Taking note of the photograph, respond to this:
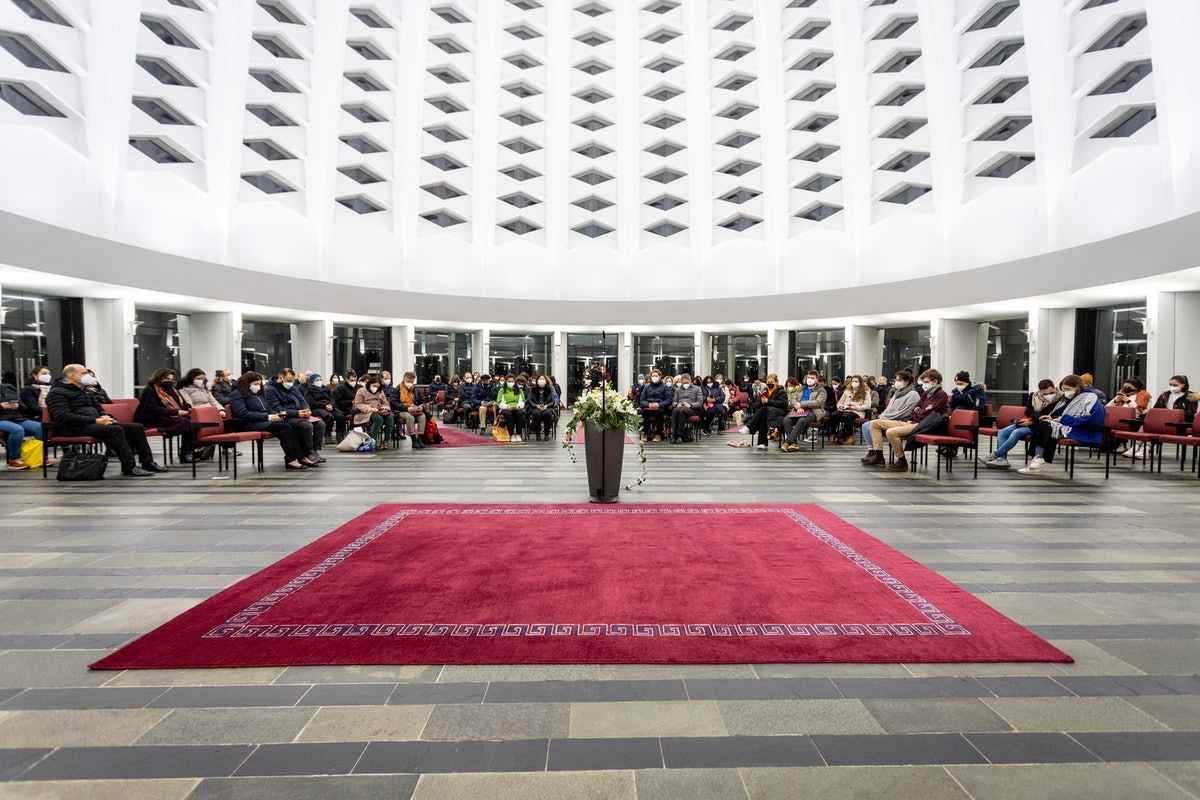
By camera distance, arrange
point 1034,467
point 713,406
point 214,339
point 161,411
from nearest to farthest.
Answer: point 1034,467, point 161,411, point 713,406, point 214,339

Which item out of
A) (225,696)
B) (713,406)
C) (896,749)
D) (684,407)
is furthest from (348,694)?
(713,406)

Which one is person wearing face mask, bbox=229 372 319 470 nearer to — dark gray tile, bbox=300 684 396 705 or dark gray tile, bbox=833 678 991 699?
dark gray tile, bbox=300 684 396 705

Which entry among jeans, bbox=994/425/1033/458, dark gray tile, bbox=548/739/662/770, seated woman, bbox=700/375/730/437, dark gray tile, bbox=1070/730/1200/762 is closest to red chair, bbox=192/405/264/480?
dark gray tile, bbox=548/739/662/770

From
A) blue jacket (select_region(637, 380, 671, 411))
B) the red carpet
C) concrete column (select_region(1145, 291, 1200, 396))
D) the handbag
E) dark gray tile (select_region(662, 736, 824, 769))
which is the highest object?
concrete column (select_region(1145, 291, 1200, 396))

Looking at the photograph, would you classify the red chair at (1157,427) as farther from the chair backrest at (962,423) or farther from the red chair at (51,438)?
the red chair at (51,438)

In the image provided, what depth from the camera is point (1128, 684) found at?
112 inches

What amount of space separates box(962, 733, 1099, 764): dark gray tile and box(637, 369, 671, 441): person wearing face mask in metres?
11.8

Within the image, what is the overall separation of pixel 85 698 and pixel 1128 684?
4497 millimetres

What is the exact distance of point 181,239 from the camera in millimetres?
19266

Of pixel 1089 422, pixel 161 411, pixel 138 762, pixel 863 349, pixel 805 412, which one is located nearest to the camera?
pixel 138 762

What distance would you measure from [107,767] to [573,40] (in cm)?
3199

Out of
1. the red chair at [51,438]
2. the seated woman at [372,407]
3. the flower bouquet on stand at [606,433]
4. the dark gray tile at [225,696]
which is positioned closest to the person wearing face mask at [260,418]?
the red chair at [51,438]

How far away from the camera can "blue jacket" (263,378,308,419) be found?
32.9 feet

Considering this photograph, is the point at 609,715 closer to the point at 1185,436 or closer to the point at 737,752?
the point at 737,752
